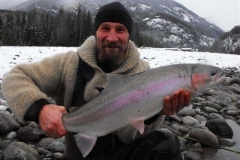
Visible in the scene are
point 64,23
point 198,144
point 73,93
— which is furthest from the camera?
point 64,23

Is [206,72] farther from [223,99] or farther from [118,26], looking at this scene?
[223,99]

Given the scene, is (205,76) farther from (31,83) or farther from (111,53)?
(31,83)

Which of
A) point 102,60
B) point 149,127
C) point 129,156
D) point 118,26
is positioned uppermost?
point 118,26

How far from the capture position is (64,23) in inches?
2665

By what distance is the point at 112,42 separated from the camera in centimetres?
317

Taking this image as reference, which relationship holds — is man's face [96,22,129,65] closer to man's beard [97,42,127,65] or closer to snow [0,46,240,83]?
man's beard [97,42,127,65]

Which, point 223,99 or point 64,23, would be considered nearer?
point 223,99

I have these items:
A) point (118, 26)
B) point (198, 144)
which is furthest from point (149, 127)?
point (198, 144)

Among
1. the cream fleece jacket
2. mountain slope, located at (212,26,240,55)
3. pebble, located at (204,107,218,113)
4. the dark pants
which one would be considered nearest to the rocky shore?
pebble, located at (204,107,218,113)

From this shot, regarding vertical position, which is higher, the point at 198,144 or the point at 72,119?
the point at 72,119

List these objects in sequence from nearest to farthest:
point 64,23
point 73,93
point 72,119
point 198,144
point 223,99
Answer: point 72,119
point 73,93
point 198,144
point 223,99
point 64,23

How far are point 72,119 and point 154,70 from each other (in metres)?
0.96

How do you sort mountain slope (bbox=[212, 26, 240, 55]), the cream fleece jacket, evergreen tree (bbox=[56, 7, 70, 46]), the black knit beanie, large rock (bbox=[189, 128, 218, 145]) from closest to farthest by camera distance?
the cream fleece jacket → the black knit beanie → large rock (bbox=[189, 128, 218, 145]) → evergreen tree (bbox=[56, 7, 70, 46]) → mountain slope (bbox=[212, 26, 240, 55])

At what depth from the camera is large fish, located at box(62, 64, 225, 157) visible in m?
2.58
